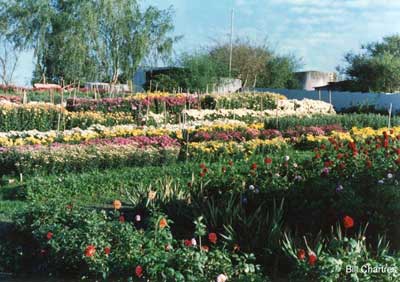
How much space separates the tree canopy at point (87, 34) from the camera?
3481cm

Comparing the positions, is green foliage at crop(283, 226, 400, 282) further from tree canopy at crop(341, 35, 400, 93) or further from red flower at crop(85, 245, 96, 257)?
tree canopy at crop(341, 35, 400, 93)

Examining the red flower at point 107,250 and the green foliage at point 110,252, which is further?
the red flower at point 107,250

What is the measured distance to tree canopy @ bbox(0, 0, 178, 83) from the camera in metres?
34.8

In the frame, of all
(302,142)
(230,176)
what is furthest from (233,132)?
(230,176)

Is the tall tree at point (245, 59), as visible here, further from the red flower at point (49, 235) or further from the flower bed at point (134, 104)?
the red flower at point (49, 235)

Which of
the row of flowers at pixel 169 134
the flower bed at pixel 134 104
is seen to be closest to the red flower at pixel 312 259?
the row of flowers at pixel 169 134

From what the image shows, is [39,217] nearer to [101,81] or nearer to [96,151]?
[96,151]

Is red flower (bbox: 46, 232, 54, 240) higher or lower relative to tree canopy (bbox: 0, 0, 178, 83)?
lower

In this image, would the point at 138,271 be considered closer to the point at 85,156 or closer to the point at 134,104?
the point at 85,156

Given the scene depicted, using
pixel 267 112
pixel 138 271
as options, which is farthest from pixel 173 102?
pixel 138 271

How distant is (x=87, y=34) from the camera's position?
1377 inches

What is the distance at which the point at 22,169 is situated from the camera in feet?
34.6

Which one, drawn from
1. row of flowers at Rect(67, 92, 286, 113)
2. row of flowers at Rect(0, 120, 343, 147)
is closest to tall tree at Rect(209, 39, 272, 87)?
row of flowers at Rect(67, 92, 286, 113)

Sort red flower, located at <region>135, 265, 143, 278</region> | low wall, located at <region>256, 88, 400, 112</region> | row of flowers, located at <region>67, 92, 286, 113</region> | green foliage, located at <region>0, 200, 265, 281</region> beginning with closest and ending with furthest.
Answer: red flower, located at <region>135, 265, 143, 278</region>, green foliage, located at <region>0, 200, 265, 281</region>, row of flowers, located at <region>67, 92, 286, 113</region>, low wall, located at <region>256, 88, 400, 112</region>
